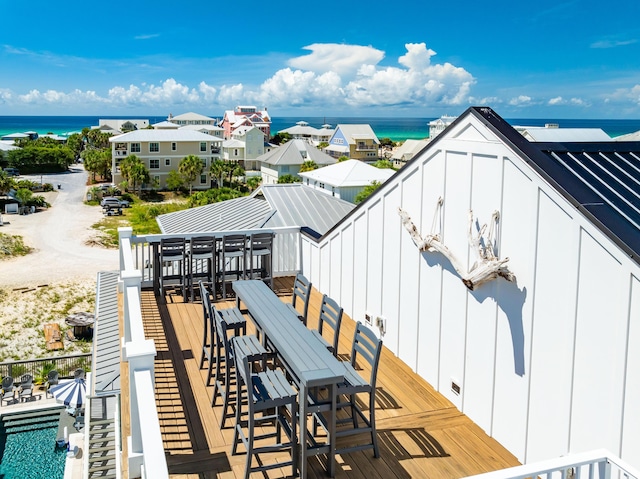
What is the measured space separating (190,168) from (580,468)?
166ft

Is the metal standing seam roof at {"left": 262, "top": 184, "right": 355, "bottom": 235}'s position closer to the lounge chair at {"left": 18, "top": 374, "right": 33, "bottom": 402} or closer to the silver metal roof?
the silver metal roof

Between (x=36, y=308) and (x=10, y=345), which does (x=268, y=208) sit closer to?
(x=10, y=345)

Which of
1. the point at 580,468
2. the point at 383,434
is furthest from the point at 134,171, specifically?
the point at 580,468

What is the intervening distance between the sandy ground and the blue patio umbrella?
448cm

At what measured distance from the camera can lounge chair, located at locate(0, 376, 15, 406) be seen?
642 inches

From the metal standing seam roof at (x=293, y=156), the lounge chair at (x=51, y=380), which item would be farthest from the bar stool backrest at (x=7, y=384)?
the metal standing seam roof at (x=293, y=156)

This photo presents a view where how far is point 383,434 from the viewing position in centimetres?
475

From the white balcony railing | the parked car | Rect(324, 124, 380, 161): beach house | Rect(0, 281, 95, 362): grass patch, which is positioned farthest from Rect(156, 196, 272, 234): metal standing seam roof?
Rect(324, 124, 380, 161): beach house

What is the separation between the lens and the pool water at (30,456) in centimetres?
1478

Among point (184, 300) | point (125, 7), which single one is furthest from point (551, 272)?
point (125, 7)

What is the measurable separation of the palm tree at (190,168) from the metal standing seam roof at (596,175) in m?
48.6

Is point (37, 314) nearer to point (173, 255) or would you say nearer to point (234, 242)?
point (173, 255)

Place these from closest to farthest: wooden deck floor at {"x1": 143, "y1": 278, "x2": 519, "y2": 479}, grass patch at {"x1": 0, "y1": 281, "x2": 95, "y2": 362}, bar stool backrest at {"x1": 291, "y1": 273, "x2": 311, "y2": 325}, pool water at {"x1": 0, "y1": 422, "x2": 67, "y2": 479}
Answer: wooden deck floor at {"x1": 143, "y1": 278, "x2": 519, "y2": 479} → bar stool backrest at {"x1": 291, "y1": 273, "x2": 311, "y2": 325} → pool water at {"x1": 0, "y1": 422, "x2": 67, "y2": 479} → grass patch at {"x1": 0, "y1": 281, "x2": 95, "y2": 362}

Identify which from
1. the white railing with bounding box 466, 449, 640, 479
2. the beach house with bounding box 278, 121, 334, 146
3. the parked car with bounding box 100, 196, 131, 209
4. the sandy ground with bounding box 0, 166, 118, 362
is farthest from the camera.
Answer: the beach house with bounding box 278, 121, 334, 146
